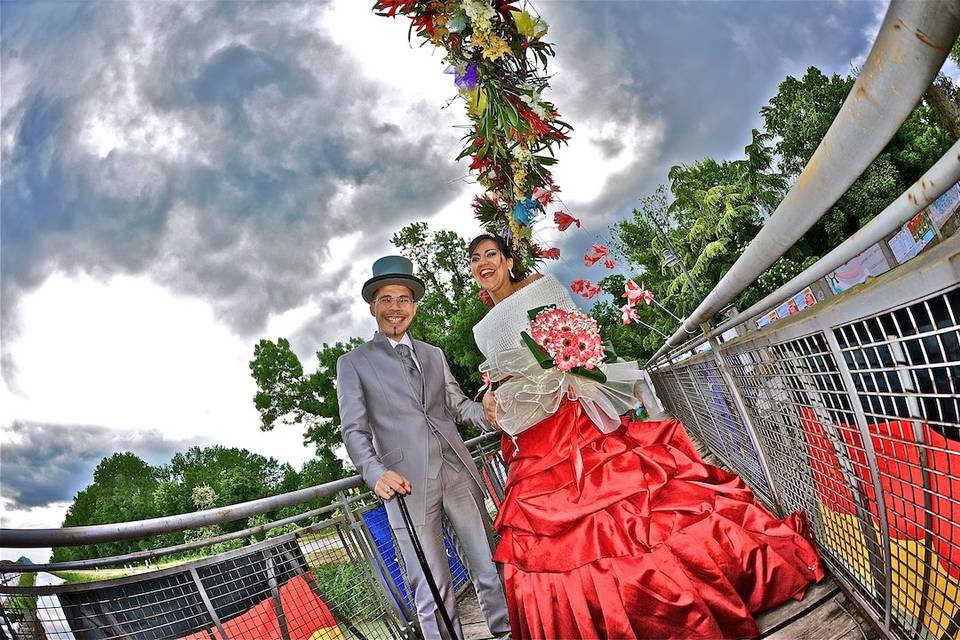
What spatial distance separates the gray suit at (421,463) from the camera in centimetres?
250

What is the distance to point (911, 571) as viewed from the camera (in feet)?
3.75

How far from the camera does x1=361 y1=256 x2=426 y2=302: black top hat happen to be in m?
3.01

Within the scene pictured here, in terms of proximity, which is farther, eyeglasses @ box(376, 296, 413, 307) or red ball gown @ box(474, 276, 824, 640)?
eyeglasses @ box(376, 296, 413, 307)

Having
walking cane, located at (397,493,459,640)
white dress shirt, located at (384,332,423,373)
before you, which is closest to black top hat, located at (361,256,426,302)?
white dress shirt, located at (384,332,423,373)

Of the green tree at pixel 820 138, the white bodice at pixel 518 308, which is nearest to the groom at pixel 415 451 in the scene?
the white bodice at pixel 518 308

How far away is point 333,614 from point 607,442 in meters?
1.72

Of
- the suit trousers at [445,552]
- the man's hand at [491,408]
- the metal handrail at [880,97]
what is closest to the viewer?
the metal handrail at [880,97]

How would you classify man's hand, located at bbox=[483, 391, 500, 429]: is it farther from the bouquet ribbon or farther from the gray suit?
the gray suit

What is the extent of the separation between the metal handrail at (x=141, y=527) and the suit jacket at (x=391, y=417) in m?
0.33

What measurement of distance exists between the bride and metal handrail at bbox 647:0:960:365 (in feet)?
4.85

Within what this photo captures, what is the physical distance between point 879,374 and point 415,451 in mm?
2035

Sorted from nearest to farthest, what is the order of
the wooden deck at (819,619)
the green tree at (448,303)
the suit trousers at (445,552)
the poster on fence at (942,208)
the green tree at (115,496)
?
the poster on fence at (942,208)
the wooden deck at (819,619)
the suit trousers at (445,552)
the green tree at (448,303)
the green tree at (115,496)

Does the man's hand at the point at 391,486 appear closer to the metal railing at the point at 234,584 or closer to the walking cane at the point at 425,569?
the walking cane at the point at 425,569

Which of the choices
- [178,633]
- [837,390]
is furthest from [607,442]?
[178,633]
